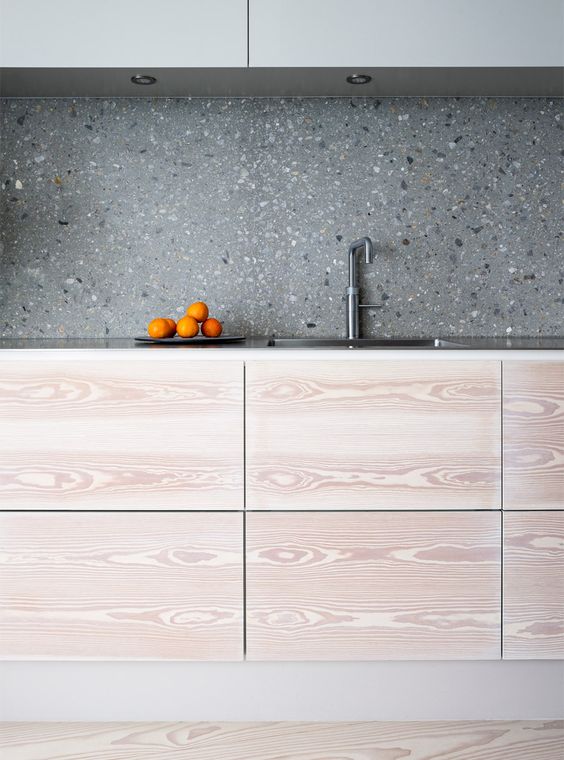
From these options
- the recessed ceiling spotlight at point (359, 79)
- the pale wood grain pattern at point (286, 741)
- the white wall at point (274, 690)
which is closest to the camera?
the pale wood grain pattern at point (286, 741)

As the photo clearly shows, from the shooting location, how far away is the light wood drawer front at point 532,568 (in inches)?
61.2

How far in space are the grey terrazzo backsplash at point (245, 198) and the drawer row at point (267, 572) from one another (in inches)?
32.0

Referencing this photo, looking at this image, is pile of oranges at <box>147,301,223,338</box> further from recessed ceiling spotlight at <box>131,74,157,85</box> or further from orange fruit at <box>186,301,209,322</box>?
recessed ceiling spotlight at <box>131,74,157,85</box>

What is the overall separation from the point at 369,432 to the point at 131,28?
121cm

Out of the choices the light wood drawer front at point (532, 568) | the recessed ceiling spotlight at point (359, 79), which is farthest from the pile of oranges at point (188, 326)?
the light wood drawer front at point (532, 568)

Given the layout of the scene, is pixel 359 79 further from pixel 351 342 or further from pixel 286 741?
pixel 286 741

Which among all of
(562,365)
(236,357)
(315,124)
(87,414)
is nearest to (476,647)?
(562,365)

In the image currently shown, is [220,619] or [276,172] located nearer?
[220,619]

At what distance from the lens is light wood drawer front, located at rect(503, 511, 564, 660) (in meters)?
1.55

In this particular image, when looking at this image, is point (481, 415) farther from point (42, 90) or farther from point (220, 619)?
point (42, 90)

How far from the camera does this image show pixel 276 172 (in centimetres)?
216

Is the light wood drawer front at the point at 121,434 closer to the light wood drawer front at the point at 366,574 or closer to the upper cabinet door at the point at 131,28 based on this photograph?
the light wood drawer front at the point at 366,574

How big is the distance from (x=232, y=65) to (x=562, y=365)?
1.12 meters

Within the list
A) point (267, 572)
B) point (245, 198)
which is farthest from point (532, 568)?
point (245, 198)
